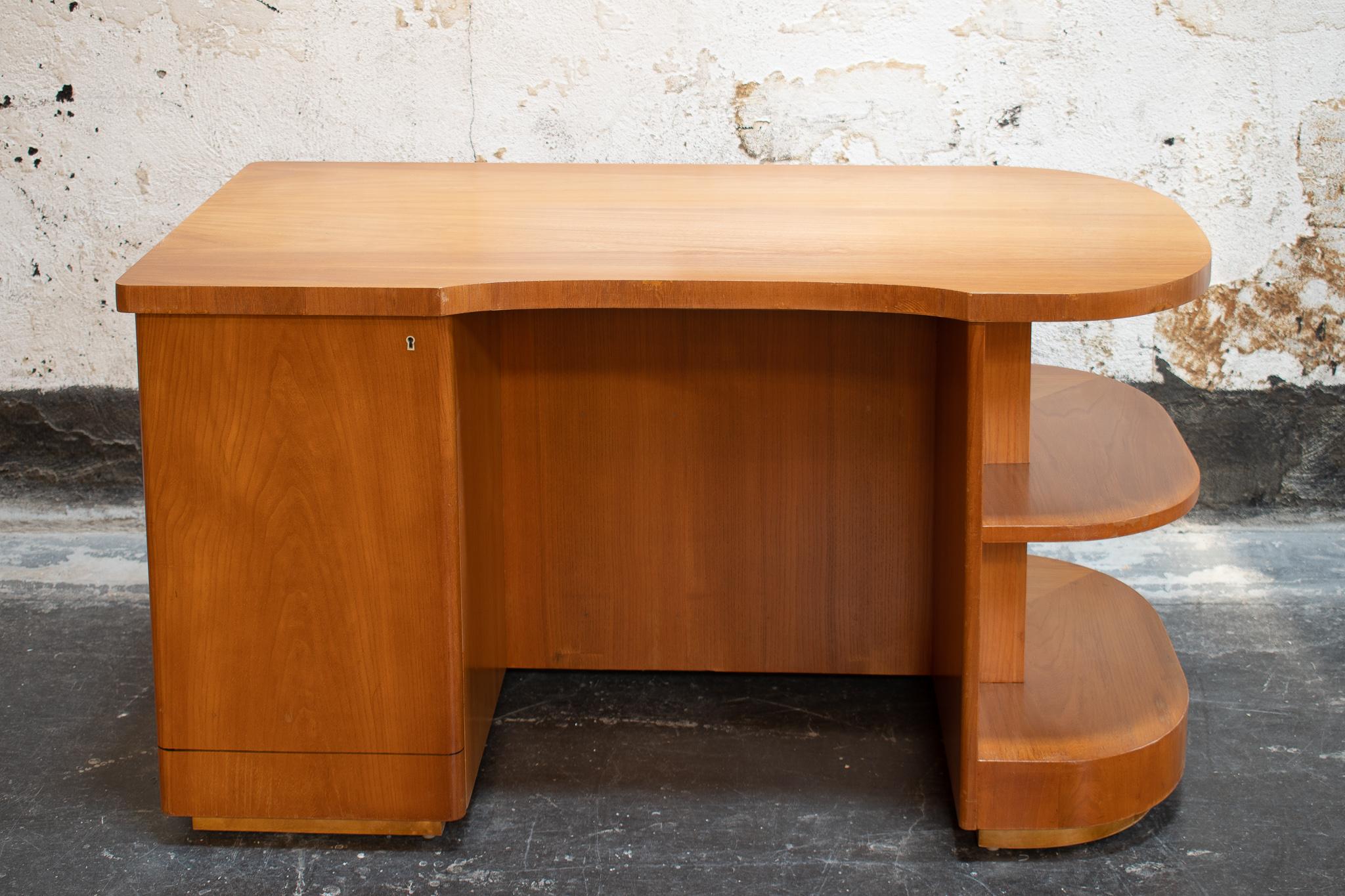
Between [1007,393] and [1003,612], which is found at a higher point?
[1007,393]

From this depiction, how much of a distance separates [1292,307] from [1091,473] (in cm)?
140

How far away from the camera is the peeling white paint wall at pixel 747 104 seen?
3119 millimetres

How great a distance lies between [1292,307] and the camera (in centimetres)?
323

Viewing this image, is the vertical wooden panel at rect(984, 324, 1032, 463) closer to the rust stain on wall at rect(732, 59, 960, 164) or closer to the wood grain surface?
the wood grain surface

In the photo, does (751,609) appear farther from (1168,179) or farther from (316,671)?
(1168,179)

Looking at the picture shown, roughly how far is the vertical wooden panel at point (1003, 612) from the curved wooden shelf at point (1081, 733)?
3cm

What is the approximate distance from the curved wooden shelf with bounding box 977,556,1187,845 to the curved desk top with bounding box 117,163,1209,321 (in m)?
0.64

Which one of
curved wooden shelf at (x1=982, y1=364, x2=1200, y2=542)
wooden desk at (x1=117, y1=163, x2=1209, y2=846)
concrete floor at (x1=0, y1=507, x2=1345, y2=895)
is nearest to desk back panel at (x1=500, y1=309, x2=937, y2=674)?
wooden desk at (x1=117, y1=163, x2=1209, y2=846)

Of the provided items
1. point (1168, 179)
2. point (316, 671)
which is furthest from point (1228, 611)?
point (316, 671)

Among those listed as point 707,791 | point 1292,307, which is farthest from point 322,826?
point 1292,307

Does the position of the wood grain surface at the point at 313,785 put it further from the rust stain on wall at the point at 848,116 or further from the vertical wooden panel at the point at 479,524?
the rust stain on wall at the point at 848,116

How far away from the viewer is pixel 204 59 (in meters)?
3.20

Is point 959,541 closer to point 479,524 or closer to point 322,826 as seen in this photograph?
point 479,524

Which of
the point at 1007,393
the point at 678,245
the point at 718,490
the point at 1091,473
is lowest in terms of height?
the point at 718,490
